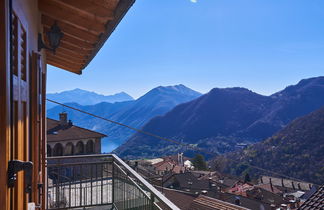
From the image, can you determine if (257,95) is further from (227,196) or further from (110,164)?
(110,164)

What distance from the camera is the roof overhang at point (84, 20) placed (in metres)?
2.19

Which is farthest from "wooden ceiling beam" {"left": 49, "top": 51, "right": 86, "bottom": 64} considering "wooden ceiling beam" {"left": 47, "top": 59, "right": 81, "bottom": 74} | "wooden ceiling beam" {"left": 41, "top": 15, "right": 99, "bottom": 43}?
"wooden ceiling beam" {"left": 41, "top": 15, "right": 99, "bottom": 43}

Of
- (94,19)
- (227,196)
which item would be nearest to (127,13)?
(94,19)

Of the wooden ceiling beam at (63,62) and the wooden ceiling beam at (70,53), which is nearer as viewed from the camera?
the wooden ceiling beam at (70,53)

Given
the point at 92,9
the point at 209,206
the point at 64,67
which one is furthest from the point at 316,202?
the point at 92,9

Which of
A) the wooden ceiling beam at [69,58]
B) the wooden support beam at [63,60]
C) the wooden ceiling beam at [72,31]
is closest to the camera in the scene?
the wooden ceiling beam at [72,31]

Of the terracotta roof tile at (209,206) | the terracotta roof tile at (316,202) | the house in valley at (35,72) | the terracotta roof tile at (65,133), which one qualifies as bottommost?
the terracotta roof tile at (209,206)

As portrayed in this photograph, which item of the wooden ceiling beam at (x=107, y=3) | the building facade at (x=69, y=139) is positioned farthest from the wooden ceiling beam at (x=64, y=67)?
the building facade at (x=69, y=139)

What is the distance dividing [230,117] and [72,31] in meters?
142

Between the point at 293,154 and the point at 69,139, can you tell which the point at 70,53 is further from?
the point at 293,154

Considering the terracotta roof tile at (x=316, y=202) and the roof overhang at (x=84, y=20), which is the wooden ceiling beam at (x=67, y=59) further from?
the terracotta roof tile at (x=316, y=202)

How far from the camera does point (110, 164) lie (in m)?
4.30

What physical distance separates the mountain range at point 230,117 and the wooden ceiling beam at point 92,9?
109 metres

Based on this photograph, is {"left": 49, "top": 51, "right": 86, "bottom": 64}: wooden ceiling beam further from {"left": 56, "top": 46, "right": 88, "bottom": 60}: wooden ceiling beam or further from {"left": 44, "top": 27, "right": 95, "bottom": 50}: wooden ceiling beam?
{"left": 44, "top": 27, "right": 95, "bottom": 50}: wooden ceiling beam
